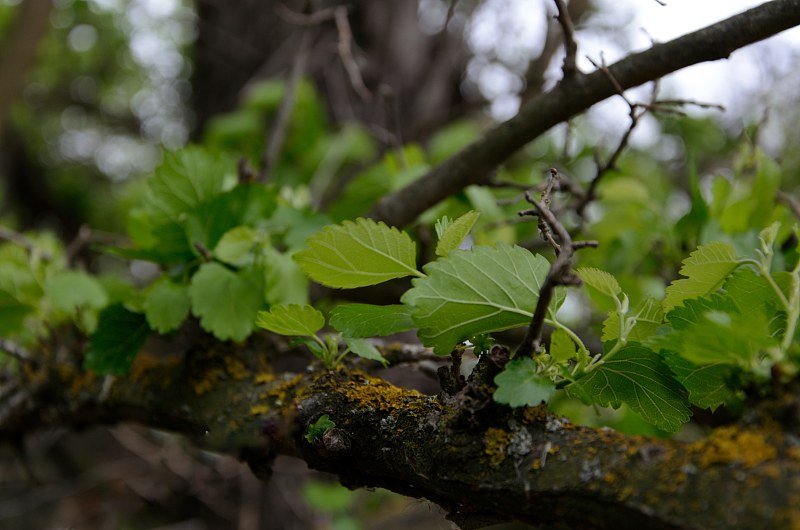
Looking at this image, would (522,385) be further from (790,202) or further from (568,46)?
(790,202)

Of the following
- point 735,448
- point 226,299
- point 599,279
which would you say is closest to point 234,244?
point 226,299

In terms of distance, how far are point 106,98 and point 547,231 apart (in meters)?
3.79

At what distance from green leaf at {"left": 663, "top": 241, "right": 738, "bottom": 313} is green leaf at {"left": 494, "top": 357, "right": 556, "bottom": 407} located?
0.14 metres

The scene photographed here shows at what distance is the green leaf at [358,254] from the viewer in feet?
1.85

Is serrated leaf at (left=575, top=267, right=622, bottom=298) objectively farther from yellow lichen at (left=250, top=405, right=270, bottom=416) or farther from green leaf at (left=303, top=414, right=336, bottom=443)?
yellow lichen at (left=250, top=405, right=270, bottom=416)

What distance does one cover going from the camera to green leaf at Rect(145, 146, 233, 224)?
87 cm

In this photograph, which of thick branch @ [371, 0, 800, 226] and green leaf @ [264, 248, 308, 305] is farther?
green leaf @ [264, 248, 308, 305]

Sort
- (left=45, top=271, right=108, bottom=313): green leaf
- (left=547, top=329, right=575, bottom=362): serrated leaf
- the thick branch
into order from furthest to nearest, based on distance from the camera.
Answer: (left=45, top=271, right=108, bottom=313): green leaf, the thick branch, (left=547, top=329, right=575, bottom=362): serrated leaf

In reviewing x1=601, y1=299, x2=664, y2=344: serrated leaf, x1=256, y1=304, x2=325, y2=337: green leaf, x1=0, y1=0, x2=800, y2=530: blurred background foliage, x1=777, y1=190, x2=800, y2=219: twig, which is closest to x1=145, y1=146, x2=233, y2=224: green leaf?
x1=0, y1=0, x2=800, y2=530: blurred background foliage

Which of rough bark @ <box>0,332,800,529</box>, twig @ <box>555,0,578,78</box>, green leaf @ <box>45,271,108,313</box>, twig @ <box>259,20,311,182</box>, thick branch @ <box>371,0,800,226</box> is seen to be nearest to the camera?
rough bark @ <box>0,332,800,529</box>

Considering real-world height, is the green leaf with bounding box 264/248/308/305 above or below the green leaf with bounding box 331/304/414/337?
below

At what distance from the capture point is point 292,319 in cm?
62

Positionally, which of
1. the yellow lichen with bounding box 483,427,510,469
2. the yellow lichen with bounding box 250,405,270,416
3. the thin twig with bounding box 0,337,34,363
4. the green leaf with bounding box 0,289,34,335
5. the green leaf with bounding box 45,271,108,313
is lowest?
the thin twig with bounding box 0,337,34,363

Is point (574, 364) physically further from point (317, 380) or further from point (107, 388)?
point (107, 388)
